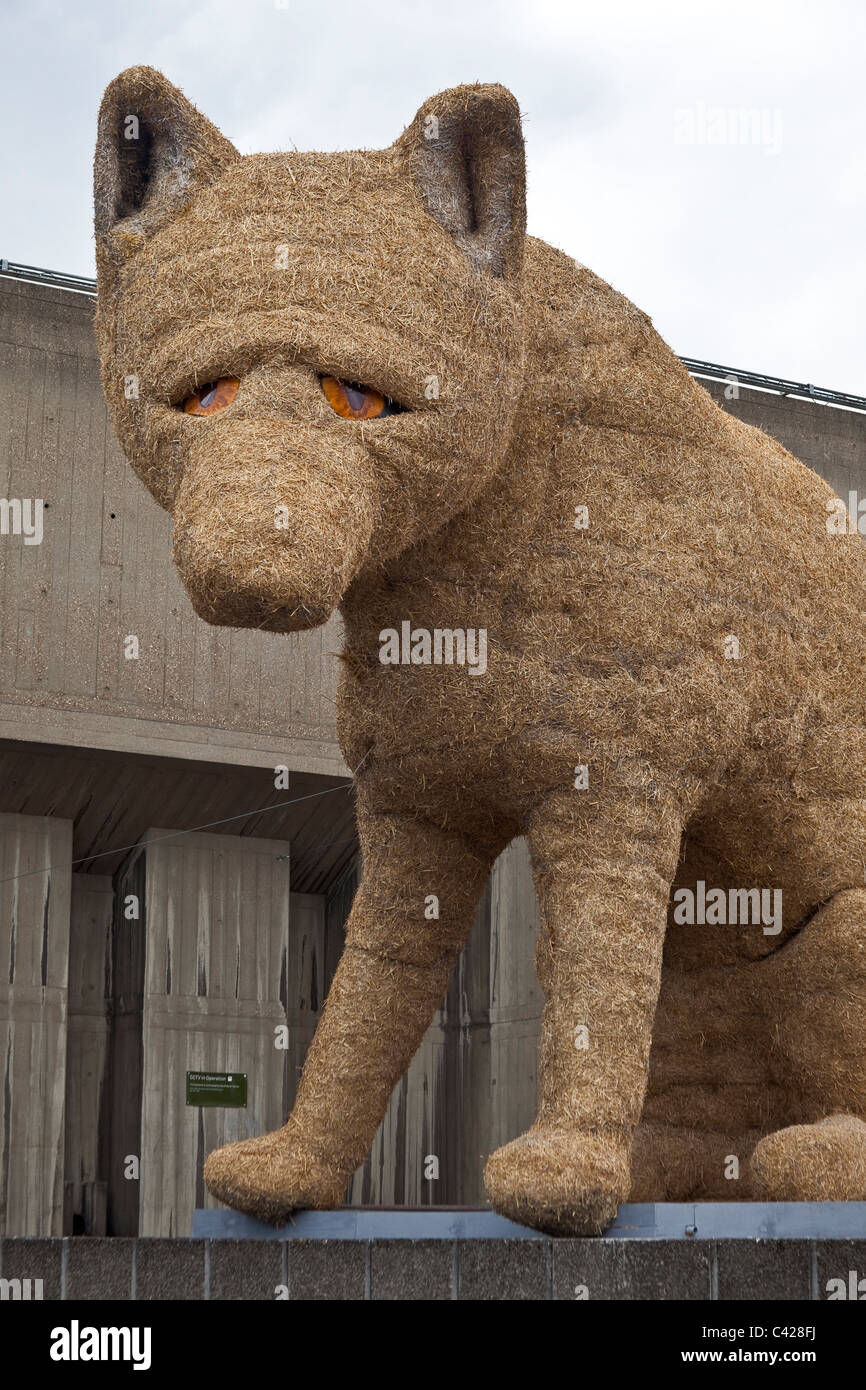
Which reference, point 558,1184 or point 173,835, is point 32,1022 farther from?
point 558,1184

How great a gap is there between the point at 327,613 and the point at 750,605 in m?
1.71

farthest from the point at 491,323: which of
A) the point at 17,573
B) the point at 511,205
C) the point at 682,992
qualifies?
the point at 17,573

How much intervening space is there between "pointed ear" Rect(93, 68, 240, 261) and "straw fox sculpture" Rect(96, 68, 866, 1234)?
0.03 ft

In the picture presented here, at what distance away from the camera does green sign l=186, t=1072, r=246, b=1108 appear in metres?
11.8

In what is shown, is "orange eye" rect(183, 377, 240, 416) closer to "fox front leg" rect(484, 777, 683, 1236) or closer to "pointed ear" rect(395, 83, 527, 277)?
"pointed ear" rect(395, 83, 527, 277)

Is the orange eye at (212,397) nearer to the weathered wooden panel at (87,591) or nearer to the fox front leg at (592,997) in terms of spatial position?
the fox front leg at (592,997)

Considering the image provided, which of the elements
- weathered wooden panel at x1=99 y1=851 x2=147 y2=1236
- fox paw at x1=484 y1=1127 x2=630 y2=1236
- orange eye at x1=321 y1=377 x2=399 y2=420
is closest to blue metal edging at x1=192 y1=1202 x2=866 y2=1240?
fox paw at x1=484 y1=1127 x2=630 y2=1236

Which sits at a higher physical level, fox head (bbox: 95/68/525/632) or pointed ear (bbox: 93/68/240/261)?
pointed ear (bbox: 93/68/240/261)

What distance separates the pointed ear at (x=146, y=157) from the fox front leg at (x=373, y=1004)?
1.93 metres

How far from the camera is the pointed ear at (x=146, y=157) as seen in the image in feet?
15.7

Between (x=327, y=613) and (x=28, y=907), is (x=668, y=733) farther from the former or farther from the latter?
(x=28, y=907)

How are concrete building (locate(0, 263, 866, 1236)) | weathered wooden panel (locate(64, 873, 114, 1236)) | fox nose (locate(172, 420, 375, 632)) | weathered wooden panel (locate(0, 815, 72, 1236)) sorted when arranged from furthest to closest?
weathered wooden panel (locate(64, 873, 114, 1236)), weathered wooden panel (locate(0, 815, 72, 1236)), concrete building (locate(0, 263, 866, 1236)), fox nose (locate(172, 420, 375, 632))

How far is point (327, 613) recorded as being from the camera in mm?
4027

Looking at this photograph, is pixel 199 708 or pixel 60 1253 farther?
pixel 199 708
